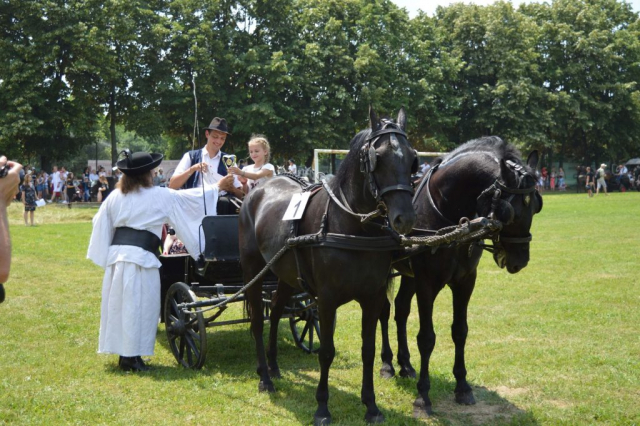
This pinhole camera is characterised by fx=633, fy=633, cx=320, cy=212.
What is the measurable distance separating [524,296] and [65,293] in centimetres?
756

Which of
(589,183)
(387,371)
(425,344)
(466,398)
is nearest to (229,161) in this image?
(387,371)

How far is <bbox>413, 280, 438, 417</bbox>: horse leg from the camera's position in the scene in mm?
5285

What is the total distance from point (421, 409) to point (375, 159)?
2.26 m

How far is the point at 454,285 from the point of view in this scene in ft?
18.3

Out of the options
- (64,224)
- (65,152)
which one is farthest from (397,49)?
(64,224)

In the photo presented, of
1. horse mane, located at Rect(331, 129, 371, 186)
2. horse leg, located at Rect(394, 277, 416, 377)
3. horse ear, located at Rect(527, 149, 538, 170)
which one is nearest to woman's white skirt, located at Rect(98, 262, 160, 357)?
horse leg, located at Rect(394, 277, 416, 377)

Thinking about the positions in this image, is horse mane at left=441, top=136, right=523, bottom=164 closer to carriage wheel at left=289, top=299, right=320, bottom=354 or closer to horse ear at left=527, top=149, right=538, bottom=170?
horse ear at left=527, top=149, right=538, bottom=170

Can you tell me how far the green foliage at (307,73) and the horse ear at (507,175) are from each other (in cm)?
3013

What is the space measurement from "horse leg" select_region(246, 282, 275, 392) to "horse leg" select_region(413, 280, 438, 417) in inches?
59.3

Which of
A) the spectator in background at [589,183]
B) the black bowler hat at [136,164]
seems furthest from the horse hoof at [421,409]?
the spectator in background at [589,183]

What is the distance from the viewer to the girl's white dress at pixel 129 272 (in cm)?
643

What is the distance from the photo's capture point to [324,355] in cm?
506

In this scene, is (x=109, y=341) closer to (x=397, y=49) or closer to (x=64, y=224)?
(x=64, y=224)

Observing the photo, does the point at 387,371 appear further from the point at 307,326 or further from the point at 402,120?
the point at 402,120
